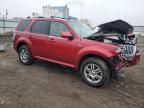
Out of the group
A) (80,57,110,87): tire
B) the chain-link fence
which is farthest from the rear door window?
the chain-link fence

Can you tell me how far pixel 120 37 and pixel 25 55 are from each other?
3662mm

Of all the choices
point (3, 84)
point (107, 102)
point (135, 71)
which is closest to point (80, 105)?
point (107, 102)

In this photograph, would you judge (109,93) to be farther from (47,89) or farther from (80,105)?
(47,89)

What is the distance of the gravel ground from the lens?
423 cm

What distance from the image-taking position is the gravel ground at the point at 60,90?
4234 millimetres

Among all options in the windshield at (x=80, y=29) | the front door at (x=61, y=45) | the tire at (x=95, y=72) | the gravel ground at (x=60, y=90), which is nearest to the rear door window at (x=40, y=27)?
the front door at (x=61, y=45)

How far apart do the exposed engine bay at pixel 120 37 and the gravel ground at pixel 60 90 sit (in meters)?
0.96

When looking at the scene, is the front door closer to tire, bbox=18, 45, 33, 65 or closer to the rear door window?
the rear door window

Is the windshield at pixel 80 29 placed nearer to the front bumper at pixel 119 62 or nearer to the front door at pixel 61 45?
the front door at pixel 61 45

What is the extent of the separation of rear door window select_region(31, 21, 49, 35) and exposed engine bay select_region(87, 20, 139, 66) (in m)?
1.70

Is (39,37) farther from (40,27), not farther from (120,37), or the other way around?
(120,37)

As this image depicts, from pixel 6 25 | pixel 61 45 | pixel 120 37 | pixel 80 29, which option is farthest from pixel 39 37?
pixel 6 25

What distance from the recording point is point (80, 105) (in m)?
4.16

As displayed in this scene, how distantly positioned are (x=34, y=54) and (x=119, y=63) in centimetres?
311
